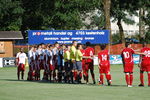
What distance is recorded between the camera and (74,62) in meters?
29.7

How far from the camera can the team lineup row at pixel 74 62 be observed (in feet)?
87.1

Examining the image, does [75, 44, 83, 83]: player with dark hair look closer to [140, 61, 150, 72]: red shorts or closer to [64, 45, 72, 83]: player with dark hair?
[64, 45, 72, 83]: player with dark hair

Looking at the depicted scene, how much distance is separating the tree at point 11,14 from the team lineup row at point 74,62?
5177 cm

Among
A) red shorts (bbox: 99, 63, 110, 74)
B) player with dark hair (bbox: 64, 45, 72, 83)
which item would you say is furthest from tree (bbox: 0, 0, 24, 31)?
red shorts (bbox: 99, 63, 110, 74)

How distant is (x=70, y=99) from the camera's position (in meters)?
19.7

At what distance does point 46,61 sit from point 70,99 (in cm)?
1312

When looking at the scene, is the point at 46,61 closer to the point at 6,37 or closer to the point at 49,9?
the point at 6,37

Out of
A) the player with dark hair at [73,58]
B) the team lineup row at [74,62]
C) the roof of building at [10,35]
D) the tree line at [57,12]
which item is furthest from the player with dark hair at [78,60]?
the tree line at [57,12]

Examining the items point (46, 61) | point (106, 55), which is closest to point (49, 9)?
point (46, 61)

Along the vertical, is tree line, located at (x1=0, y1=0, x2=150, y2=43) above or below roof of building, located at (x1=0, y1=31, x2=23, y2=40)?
above

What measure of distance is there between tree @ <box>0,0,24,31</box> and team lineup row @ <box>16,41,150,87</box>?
51.8m

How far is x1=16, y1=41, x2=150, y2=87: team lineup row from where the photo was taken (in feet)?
87.1

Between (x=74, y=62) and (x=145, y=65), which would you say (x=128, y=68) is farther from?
(x=74, y=62)

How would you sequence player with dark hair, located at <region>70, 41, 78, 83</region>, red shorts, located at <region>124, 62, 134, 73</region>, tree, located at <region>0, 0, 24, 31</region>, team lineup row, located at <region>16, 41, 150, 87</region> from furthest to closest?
tree, located at <region>0, 0, 24, 31</region> → player with dark hair, located at <region>70, 41, 78, 83</region> → team lineup row, located at <region>16, 41, 150, 87</region> → red shorts, located at <region>124, 62, 134, 73</region>
